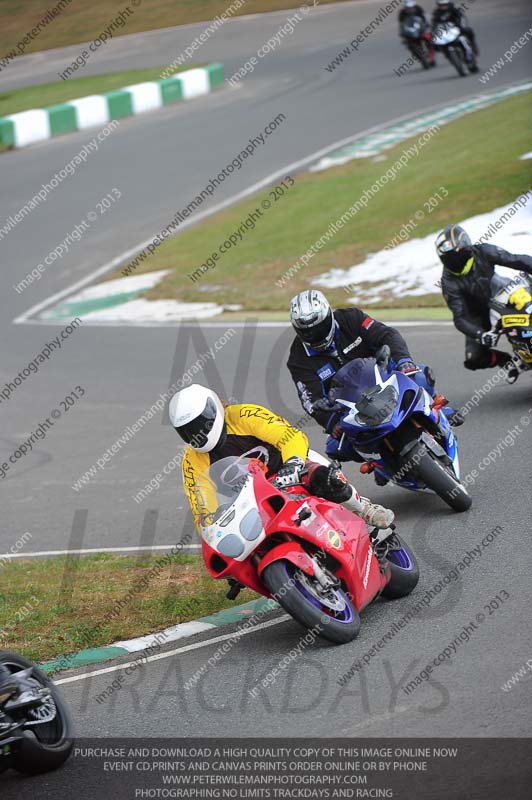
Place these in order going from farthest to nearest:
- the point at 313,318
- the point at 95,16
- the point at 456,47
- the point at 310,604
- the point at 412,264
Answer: the point at 95,16
the point at 456,47
the point at 412,264
the point at 313,318
the point at 310,604

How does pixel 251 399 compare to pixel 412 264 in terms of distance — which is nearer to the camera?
pixel 251 399

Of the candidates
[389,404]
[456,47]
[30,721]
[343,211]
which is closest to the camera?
[30,721]

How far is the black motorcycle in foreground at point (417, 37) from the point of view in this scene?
96.6 ft

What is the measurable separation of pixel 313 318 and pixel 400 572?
2305 mm

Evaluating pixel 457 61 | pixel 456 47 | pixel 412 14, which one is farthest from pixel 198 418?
pixel 412 14

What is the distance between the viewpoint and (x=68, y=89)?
33469 millimetres

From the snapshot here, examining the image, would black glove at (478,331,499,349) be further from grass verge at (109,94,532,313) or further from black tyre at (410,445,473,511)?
grass verge at (109,94,532,313)

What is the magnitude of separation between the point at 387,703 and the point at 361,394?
307 cm

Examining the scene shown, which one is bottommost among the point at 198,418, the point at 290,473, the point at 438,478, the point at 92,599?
the point at 92,599

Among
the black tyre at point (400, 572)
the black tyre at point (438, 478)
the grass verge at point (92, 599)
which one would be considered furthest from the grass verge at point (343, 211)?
the black tyre at point (400, 572)

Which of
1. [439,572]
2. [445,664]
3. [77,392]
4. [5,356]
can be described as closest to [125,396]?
[77,392]

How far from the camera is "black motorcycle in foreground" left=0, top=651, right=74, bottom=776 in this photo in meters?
5.45

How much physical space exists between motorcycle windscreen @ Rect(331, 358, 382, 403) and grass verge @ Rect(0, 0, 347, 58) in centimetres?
3375

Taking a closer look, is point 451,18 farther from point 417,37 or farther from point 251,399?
point 251,399
